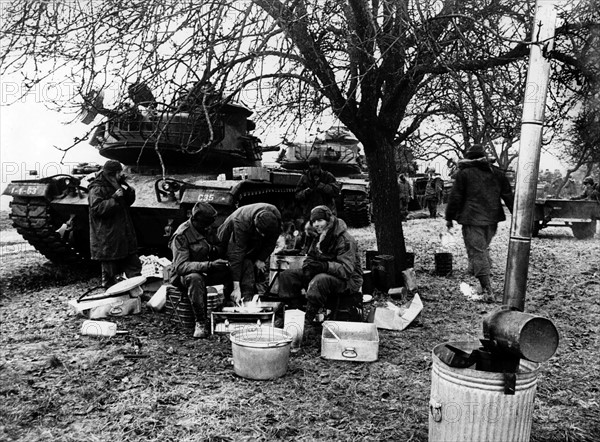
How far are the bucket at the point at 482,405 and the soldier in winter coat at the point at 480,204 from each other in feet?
14.0

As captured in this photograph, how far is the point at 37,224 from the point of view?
339 inches

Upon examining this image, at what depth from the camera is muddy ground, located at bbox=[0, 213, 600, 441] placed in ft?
11.9

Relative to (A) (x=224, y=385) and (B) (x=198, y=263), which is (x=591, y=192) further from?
(A) (x=224, y=385)

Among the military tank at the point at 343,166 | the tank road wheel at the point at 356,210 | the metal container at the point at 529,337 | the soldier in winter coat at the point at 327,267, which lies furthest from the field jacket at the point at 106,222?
the tank road wheel at the point at 356,210

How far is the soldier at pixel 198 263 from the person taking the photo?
5.59 m

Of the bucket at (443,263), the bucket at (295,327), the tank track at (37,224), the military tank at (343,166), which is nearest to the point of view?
the bucket at (295,327)

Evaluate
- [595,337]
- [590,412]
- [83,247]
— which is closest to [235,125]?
[83,247]

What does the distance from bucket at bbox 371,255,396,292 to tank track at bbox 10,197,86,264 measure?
15.8 ft

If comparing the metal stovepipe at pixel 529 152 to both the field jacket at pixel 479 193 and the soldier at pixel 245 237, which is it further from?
the field jacket at pixel 479 193

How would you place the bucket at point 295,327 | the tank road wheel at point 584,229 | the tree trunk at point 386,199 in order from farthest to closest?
the tank road wheel at point 584,229
the tree trunk at point 386,199
the bucket at point 295,327

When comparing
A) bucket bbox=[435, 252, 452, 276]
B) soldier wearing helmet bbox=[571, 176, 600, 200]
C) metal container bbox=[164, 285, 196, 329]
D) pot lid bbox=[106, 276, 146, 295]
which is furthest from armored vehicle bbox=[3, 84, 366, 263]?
soldier wearing helmet bbox=[571, 176, 600, 200]

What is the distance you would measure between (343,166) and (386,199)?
305 inches

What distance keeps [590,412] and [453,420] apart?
153cm

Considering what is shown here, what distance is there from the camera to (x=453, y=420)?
2965 millimetres
